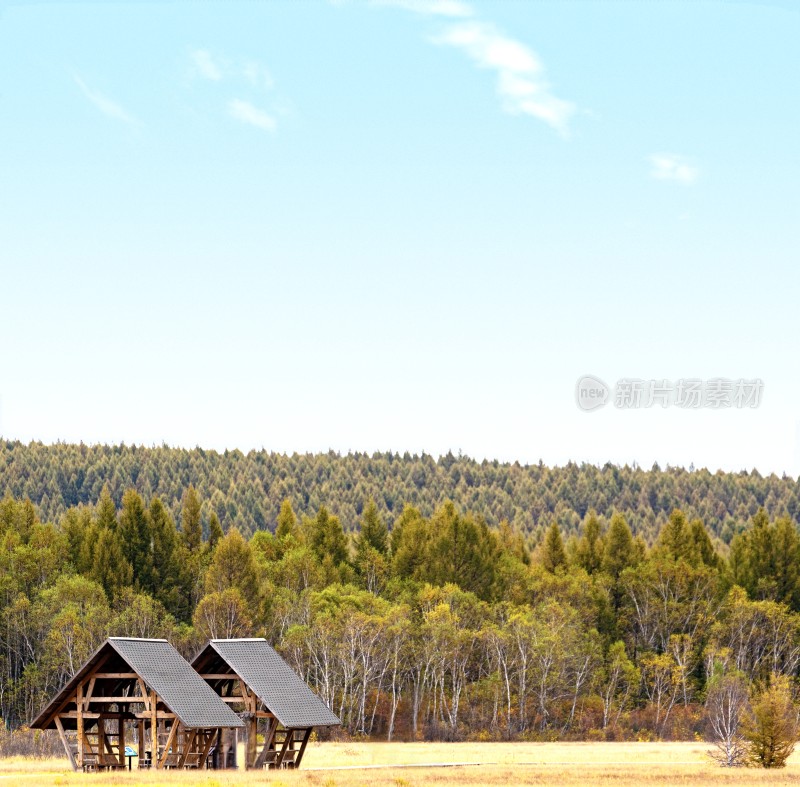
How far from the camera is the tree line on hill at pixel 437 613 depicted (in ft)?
333

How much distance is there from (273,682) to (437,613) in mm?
48933

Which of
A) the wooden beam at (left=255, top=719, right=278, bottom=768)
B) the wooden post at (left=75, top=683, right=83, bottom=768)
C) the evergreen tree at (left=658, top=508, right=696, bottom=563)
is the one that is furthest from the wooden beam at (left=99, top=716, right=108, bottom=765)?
the evergreen tree at (left=658, top=508, right=696, bottom=563)

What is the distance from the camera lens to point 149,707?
181 feet

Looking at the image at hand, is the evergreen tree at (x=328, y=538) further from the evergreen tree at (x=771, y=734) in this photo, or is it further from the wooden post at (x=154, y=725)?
the wooden post at (x=154, y=725)

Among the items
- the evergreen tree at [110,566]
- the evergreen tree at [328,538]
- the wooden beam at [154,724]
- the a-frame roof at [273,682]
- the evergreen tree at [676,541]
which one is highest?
the evergreen tree at [676,541]

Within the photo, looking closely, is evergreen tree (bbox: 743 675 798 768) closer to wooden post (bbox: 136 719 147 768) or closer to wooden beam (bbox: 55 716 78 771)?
wooden post (bbox: 136 719 147 768)

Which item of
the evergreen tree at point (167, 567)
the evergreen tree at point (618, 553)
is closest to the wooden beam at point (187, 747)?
the evergreen tree at point (167, 567)

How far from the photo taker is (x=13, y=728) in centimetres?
10006

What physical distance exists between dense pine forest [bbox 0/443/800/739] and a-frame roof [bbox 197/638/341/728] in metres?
39.7

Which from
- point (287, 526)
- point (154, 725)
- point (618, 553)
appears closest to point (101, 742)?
point (154, 725)

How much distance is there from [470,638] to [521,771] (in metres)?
45.4

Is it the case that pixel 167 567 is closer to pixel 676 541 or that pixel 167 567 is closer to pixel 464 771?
pixel 676 541

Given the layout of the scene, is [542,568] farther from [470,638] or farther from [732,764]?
[732,764]

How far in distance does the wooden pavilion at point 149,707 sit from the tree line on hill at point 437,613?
136 ft
